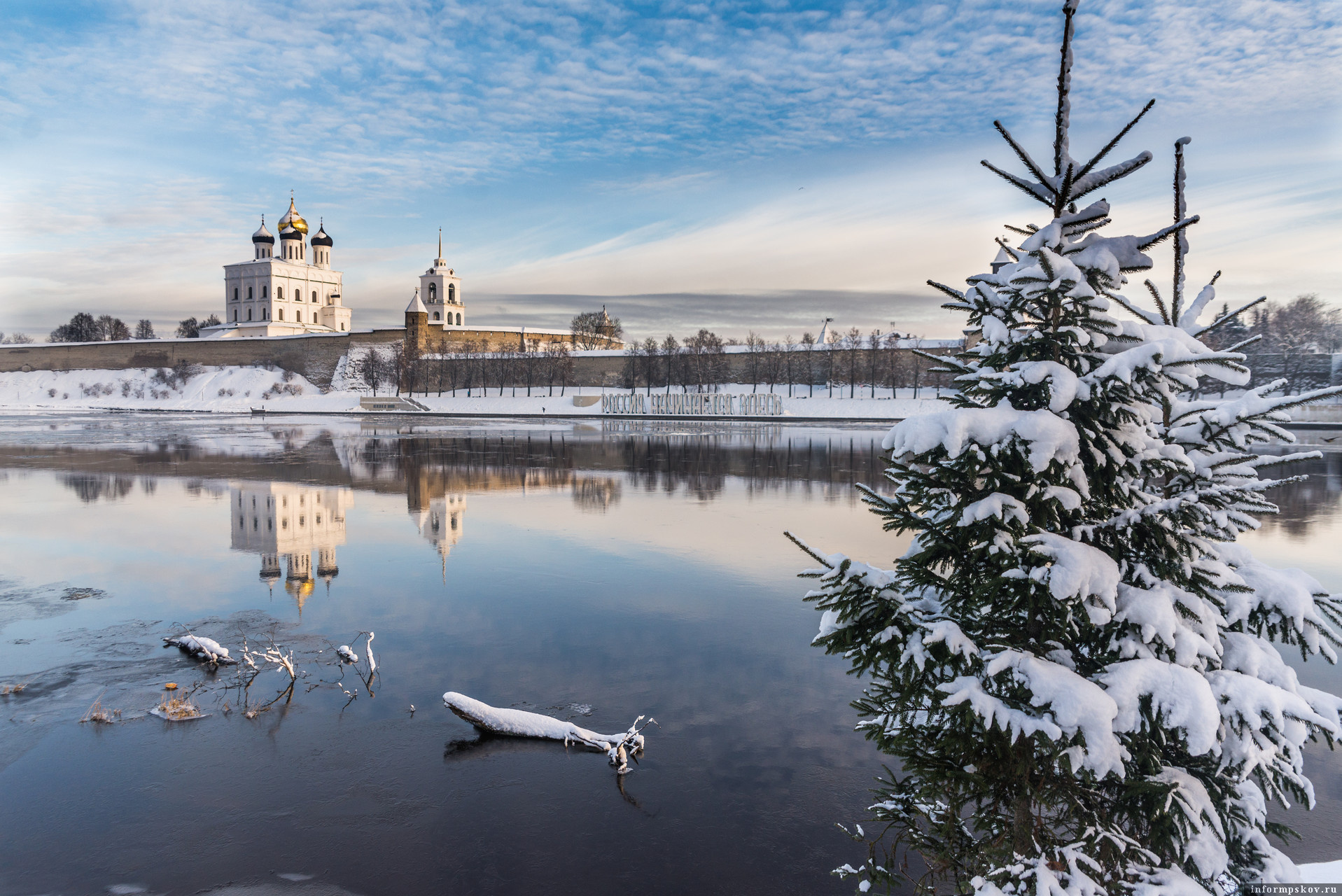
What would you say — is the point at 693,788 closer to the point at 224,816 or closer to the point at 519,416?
the point at 224,816

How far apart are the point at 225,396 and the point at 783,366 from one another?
5066 centimetres

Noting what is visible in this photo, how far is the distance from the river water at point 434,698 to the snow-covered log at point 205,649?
0.13 m

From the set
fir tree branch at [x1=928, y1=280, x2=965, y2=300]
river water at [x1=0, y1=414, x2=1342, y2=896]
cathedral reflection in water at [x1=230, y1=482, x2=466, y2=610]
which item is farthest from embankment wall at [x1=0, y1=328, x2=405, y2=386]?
fir tree branch at [x1=928, y1=280, x2=965, y2=300]

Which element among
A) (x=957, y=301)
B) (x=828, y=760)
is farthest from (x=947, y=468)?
(x=828, y=760)

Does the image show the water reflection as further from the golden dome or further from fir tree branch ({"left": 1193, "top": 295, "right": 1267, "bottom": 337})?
the golden dome

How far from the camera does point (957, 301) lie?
3051 mm

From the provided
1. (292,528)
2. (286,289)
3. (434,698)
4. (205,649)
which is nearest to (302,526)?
(292,528)

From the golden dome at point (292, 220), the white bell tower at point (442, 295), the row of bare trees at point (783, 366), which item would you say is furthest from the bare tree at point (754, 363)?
the golden dome at point (292, 220)

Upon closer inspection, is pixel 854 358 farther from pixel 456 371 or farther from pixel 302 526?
pixel 302 526

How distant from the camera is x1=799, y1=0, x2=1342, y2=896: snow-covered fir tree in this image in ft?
7.93

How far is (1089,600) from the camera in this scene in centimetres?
262

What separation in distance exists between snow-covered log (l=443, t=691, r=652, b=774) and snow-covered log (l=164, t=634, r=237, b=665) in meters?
2.41

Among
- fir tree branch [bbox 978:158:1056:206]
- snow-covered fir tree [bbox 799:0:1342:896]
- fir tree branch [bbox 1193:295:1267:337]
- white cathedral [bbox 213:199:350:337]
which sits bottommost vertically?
snow-covered fir tree [bbox 799:0:1342:896]

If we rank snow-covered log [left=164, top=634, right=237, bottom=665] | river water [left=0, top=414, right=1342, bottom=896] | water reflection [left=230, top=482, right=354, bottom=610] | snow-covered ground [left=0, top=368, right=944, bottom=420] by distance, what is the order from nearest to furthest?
river water [left=0, top=414, right=1342, bottom=896], snow-covered log [left=164, top=634, right=237, bottom=665], water reflection [left=230, top=482, right=354, bottom=610], snow-covered ground [left=0, top=368, right=944, bottom=420]
